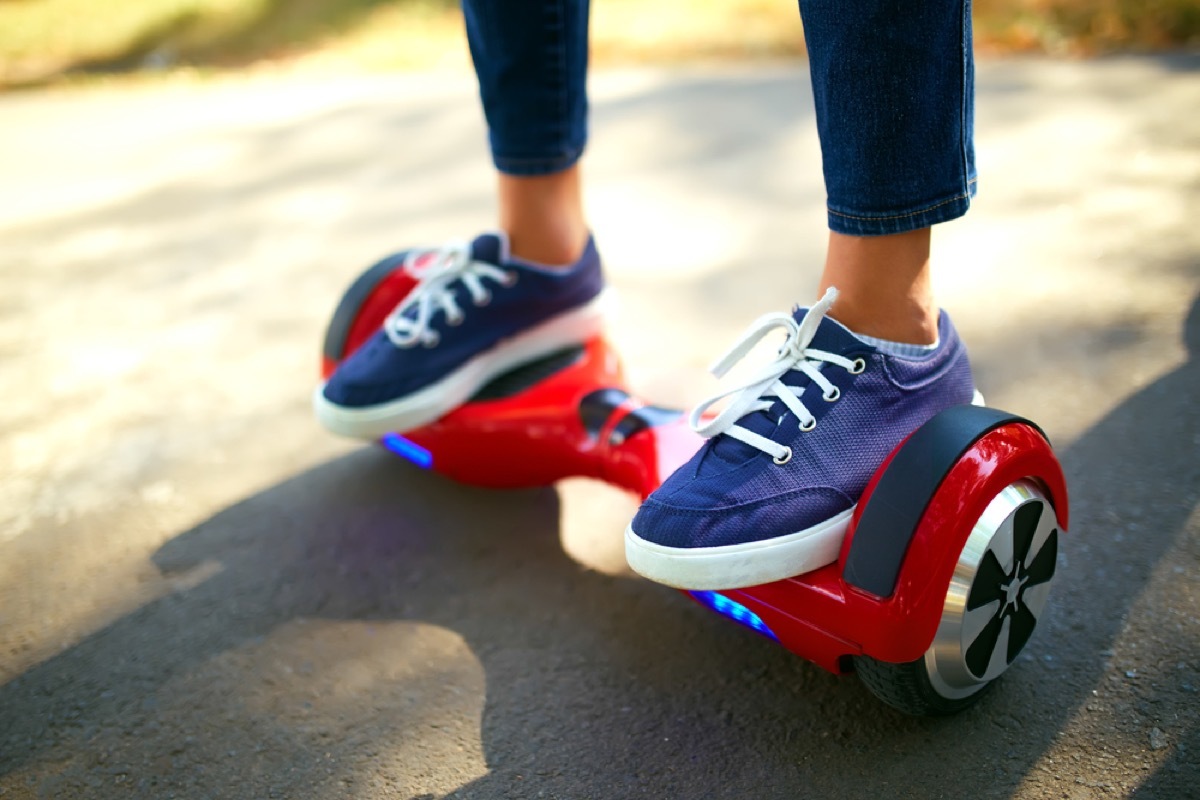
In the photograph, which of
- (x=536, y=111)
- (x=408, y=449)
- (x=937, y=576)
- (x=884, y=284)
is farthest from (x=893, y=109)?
(x=408, y=449)

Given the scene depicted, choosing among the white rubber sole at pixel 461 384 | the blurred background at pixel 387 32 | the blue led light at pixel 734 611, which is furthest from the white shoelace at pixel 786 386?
the blurred background at pixel 387 32

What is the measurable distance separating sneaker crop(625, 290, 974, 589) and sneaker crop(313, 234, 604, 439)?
397 mm

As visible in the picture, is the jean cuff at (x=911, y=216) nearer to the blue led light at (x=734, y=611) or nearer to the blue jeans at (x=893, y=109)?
the blue jeans at (x=893, y=109)

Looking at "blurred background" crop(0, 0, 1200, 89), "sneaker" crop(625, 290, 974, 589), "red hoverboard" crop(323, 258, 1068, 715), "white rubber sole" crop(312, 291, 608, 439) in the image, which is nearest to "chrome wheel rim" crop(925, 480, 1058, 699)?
"red hoverboard" crop(323, 258, 1068, 715)

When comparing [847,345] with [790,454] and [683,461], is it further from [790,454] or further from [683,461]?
[683,461]

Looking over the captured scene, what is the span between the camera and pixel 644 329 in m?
1.75

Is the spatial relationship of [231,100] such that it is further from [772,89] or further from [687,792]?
[687,792]

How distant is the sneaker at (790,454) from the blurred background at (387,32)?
8.38 ft

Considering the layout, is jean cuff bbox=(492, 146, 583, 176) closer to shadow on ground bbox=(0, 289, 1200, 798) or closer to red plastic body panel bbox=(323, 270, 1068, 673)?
red plastic body panel bbox=(323, 270, 1068, 673)

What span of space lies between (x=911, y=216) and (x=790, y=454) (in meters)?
0.24

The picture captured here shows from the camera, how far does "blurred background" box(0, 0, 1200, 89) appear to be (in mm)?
3145

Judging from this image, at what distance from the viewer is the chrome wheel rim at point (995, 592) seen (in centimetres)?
83

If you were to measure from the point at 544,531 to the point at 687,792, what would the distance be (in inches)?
17.9

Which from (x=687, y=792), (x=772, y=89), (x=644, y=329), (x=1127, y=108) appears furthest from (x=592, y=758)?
(x=772, y=89)
